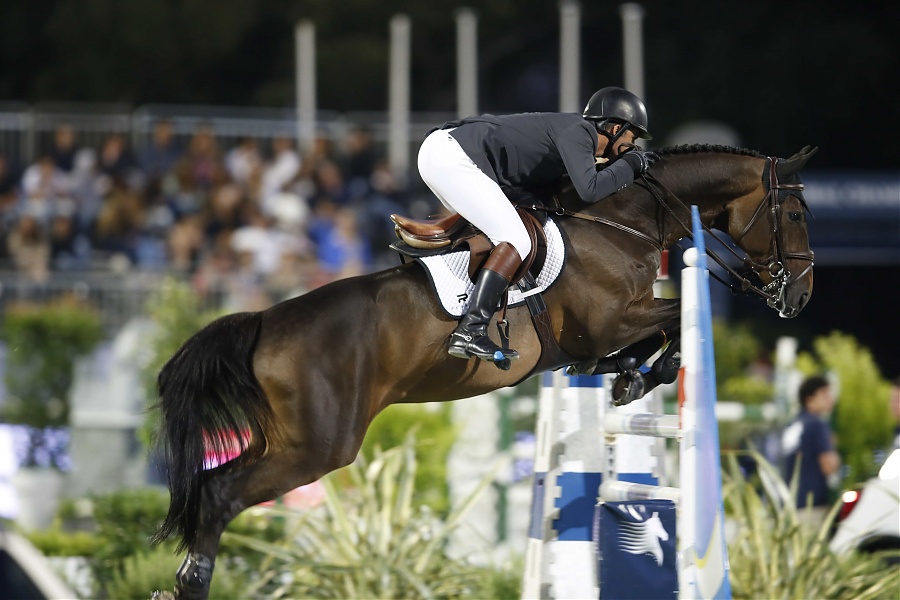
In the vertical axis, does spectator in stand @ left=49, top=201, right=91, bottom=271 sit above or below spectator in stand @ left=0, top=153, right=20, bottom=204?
below

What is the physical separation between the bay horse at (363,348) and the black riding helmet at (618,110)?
0.97 feet

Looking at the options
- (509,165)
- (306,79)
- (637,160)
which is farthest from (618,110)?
(306,79)

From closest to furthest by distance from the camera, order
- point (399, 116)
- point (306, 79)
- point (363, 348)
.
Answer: point (363, 348) < point (399, 116) < point (306, 79)

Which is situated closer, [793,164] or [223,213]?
[793,164]

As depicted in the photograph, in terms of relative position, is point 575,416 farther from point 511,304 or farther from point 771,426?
point 771,426

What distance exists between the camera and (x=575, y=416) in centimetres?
536

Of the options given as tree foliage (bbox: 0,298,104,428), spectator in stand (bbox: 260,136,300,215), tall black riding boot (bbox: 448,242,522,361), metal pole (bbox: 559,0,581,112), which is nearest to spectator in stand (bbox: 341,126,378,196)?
spectator in stand (bbox: 260,136,300,215)

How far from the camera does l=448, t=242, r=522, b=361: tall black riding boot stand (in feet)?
15.8

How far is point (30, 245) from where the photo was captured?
1209 cm

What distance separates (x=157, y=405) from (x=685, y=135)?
1218 cm

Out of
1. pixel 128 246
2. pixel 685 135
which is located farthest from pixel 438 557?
pixel 685 135

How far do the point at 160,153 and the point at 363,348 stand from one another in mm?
9346

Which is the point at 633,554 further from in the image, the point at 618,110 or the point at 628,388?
the point at 618,110

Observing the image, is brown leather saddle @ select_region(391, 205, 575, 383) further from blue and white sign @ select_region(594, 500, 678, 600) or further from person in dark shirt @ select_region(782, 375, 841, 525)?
person in dark shirt @ select_region(782, 375, 841, 525)
